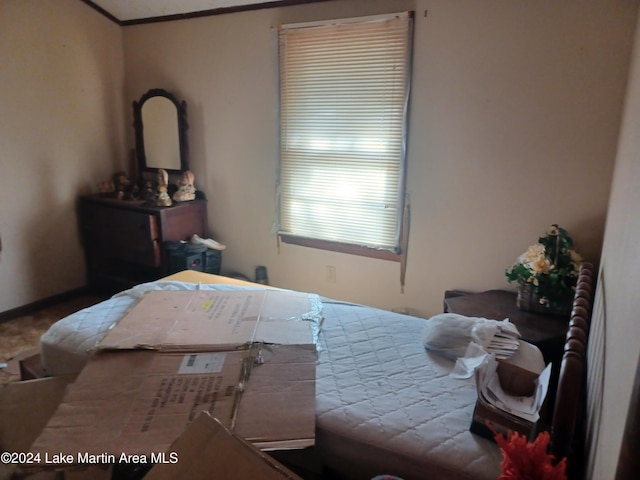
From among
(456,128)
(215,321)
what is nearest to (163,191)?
(215,321)

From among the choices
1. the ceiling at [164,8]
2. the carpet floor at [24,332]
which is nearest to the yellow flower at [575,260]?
the ceiling at [164,8]

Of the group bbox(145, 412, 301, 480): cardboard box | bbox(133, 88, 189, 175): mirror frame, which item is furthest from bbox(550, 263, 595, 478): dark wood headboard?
bbox(133, 88, 189, 175): mirror frame

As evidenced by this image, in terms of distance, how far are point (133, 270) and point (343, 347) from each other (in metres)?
2.41

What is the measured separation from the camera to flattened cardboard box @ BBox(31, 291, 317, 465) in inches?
41.8

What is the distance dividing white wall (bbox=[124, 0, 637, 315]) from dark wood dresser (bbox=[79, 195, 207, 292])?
34cm

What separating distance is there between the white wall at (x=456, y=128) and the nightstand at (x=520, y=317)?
0.18 m

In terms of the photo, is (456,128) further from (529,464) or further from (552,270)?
(529,464)

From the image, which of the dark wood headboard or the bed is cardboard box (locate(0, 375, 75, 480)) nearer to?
the bed

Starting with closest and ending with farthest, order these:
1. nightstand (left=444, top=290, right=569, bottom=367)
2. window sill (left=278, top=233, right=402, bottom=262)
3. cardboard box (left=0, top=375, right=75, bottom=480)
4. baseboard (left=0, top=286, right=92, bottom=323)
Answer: cardboard box (left=0, top=375, right=75, bottom=480), nightstand (left=444, top=290, right=569, bottom=367), window sill (left=278, top=233, right=402, bottom=262), baseboard (left=0, top=286, right=92, bottom=323)

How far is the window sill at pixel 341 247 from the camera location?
264cm

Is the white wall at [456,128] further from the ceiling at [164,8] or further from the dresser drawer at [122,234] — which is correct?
the dresser drawer at [122,234]

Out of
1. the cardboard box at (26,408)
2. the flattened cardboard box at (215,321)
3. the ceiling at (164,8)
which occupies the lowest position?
the cardboard box at (26,408)

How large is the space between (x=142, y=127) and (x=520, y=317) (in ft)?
9.81

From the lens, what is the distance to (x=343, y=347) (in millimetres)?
1521
